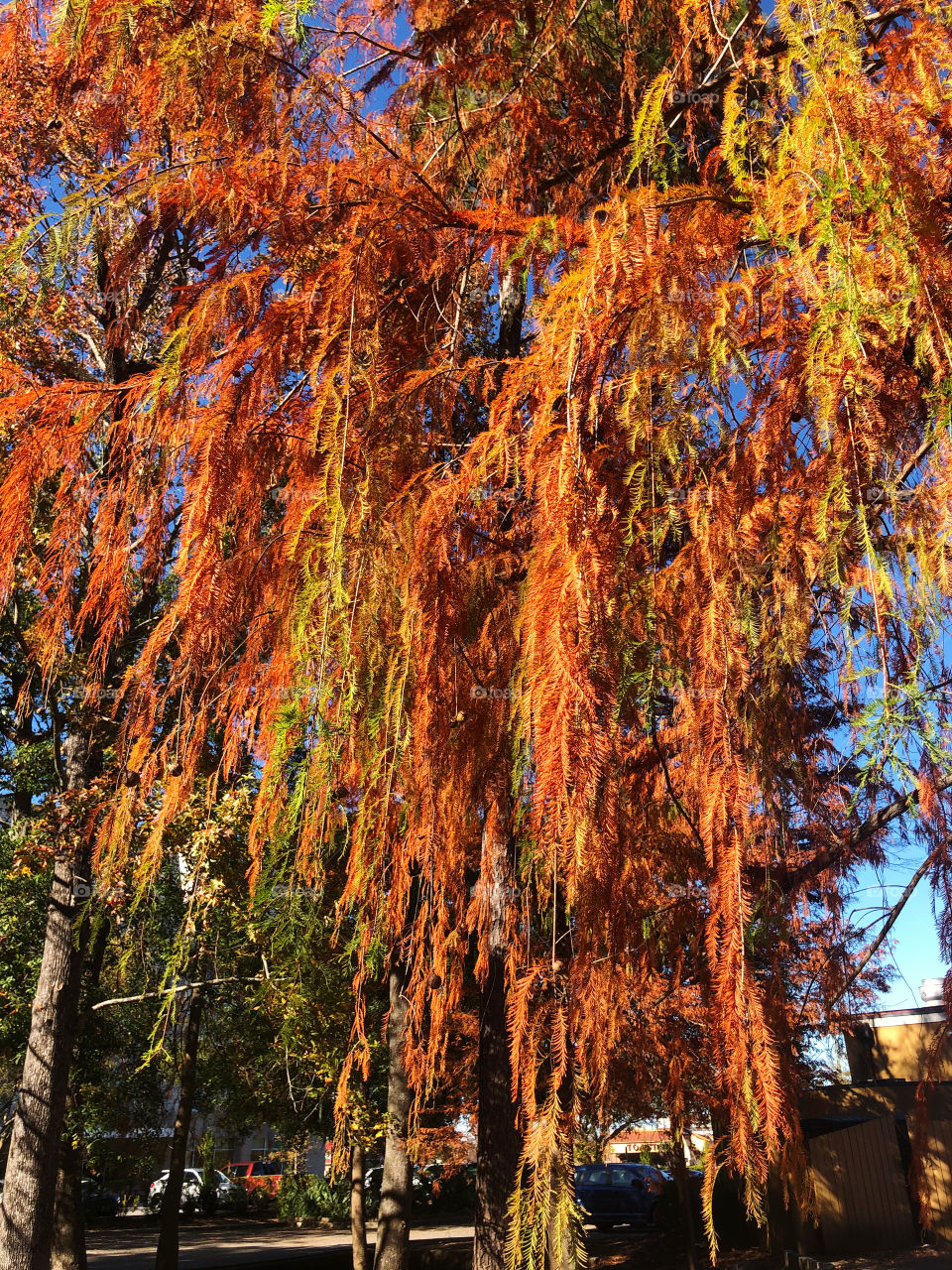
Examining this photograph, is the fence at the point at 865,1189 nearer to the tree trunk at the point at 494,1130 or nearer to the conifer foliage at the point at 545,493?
the tree trunk at the point at 494,1130

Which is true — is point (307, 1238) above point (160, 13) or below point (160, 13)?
below

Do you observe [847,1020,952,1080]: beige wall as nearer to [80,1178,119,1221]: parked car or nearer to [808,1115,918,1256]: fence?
[808,1115,918,1256]: fence

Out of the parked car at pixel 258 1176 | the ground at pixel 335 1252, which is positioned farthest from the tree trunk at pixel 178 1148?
the parked car at pixel 258 1176

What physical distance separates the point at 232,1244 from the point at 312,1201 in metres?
4.06

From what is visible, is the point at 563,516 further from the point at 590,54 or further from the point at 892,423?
the point at 590,54

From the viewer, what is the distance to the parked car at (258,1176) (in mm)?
22188

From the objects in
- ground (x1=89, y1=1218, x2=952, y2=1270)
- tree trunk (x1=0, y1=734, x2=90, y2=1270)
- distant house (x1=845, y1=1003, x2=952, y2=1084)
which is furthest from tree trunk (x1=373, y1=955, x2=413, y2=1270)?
distant house (x1=845, y1=1003, x2=952, y2=1084)

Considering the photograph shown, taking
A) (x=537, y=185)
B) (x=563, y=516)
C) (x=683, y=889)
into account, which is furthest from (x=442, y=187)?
(x=683, y=889)

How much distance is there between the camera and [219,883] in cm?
593

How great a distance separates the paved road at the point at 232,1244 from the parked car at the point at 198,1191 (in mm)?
674

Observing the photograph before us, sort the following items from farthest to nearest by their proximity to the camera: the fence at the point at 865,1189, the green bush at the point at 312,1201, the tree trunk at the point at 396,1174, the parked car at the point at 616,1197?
1. the green bush at the point at 312,1201
2. the parked car at the point at 616,1197
3. the fence at the point at 865,1189
4. the tree trunk at the point at 396,1174

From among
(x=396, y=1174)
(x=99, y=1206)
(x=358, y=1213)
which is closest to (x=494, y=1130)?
(x=396, y=1174)

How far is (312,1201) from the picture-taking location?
2112 centimetres

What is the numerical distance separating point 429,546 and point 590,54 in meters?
2.98
